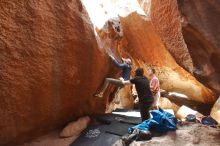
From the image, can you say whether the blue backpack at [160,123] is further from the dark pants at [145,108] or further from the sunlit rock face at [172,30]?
the sunlit rock face at [172,30]

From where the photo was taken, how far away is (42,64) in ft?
23.1

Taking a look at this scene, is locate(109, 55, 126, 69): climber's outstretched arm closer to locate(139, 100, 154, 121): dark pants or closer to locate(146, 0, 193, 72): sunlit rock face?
locate(146, 0, 193, 72): sunlit rock face

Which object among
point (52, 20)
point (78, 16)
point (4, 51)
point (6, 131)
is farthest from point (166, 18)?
point (6, 131)

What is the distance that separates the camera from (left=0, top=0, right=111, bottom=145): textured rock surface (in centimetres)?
639

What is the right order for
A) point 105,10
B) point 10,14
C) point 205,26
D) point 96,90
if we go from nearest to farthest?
point 205,26 < point 10,14 < point 96,90 < point 105,10

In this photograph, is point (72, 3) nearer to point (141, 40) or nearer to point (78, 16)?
point (78, 16)

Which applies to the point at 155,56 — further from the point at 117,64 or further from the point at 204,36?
the point at 204,36

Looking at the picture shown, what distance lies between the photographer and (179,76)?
43.0 ft

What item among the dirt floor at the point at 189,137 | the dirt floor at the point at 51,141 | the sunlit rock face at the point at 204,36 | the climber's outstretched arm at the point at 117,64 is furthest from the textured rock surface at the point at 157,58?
the dirt floor at the point at 51,141

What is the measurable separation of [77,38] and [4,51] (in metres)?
2.19

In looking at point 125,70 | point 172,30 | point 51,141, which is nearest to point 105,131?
point 51,141

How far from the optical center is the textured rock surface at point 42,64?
6387mm

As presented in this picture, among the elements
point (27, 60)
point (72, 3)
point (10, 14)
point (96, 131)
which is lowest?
point (96, 131)

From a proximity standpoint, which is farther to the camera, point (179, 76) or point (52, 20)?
point (179, 76)
